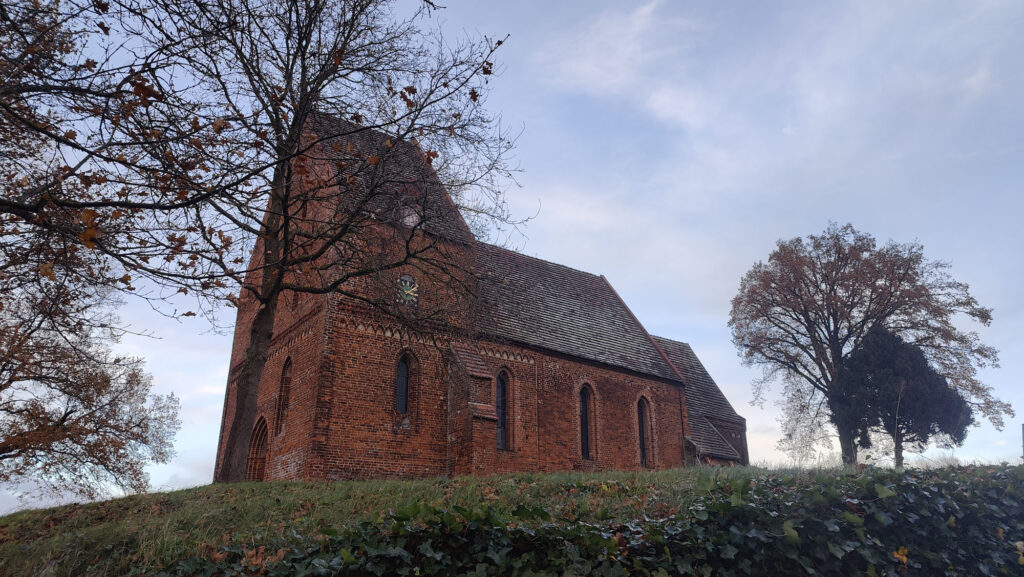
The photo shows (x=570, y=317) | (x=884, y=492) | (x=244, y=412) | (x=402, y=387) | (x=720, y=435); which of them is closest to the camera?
(x=884, y=492)

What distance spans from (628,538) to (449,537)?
204cm

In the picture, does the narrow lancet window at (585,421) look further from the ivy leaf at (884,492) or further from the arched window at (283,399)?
the ivy leaf at (884,492)

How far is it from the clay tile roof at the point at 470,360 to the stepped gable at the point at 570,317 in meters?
1.40

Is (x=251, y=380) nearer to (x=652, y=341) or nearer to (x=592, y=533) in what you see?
(x=592, y=533)

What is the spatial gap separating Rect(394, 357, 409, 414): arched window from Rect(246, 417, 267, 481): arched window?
4443mm

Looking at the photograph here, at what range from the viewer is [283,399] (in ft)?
65.4

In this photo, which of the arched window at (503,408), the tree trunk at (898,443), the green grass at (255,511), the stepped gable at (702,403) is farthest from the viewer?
the stepped gable at (702,403)

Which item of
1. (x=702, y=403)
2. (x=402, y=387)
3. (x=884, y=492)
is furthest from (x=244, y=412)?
(x=702, y=403)

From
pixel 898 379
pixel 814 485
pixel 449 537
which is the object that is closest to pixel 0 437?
pixel 449 537

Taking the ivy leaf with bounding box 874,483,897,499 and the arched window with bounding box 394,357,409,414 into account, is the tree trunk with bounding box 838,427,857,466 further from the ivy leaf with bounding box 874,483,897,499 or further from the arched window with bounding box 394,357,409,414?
the ivy leaf with bounding box 874,483,897,499

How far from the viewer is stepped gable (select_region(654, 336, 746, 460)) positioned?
28109 mm

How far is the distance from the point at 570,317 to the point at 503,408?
19.5 ft

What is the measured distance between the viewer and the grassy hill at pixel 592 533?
7410 mm

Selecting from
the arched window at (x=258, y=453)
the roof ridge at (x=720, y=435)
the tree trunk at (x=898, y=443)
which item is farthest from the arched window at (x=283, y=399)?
the tree trunk at (x=898, y=443)
